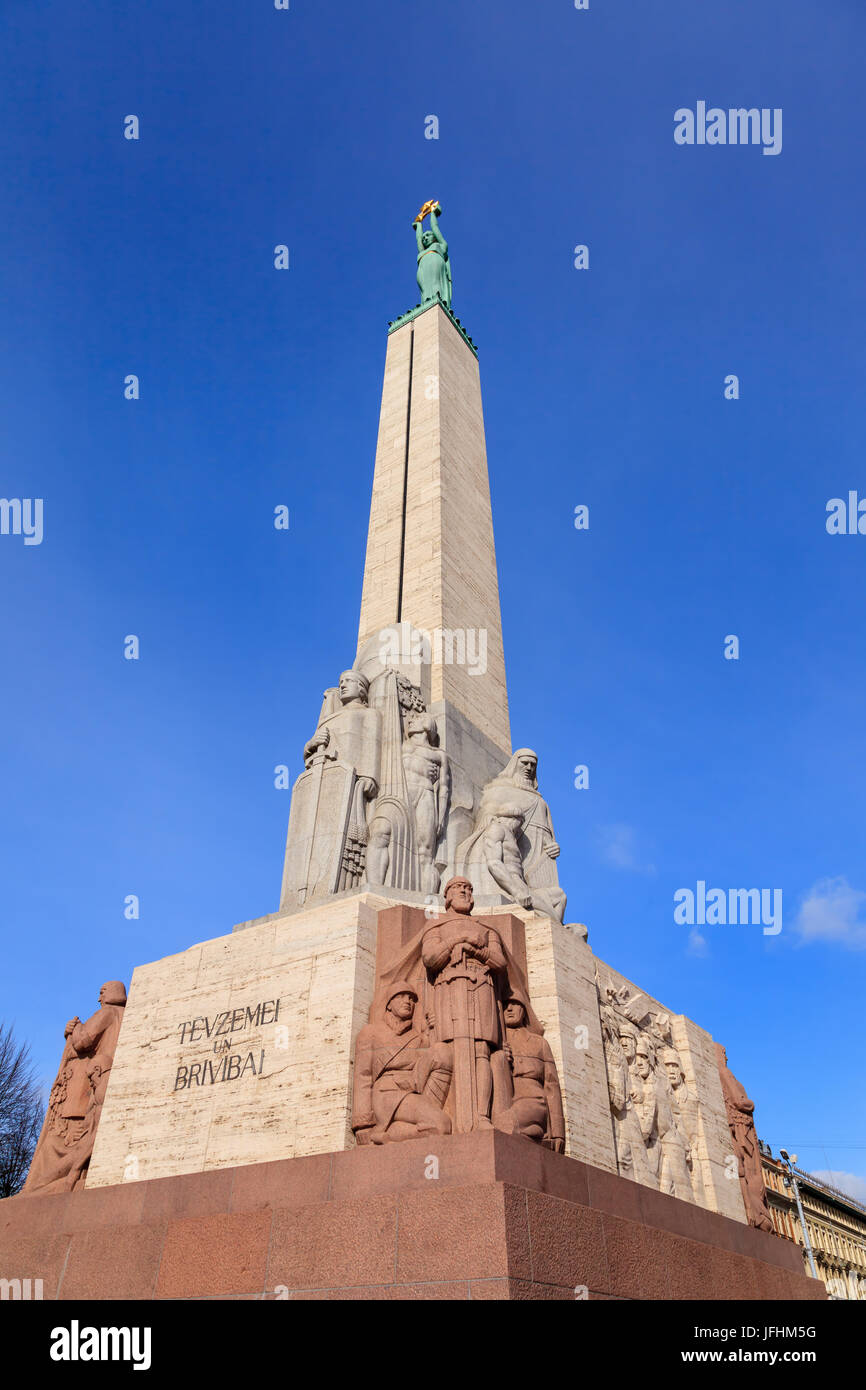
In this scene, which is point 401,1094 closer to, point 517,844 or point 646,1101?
point 646,1101

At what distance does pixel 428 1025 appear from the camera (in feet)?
24.5

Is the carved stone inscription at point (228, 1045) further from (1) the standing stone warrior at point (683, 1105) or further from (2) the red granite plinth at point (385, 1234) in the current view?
(1) the standing stone warrior at point (683, 1105)

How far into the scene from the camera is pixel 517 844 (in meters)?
11.2

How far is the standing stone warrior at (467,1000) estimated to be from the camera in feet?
22.6

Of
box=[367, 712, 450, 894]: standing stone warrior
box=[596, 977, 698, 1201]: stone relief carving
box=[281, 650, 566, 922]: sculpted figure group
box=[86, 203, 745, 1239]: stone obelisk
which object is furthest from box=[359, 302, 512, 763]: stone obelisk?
box=[596, 977, 698, 1201]: stone relief carving

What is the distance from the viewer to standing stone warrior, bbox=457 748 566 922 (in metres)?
10.5

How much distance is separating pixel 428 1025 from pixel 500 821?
3953 mm

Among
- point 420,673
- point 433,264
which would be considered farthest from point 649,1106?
point 433,264

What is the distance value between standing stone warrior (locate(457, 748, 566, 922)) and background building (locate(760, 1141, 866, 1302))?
3605 cm

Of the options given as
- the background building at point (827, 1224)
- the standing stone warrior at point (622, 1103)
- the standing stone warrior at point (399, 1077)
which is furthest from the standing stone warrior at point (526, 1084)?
the background building at point (827, 1224)

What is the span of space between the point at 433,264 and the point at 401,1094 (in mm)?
17934
